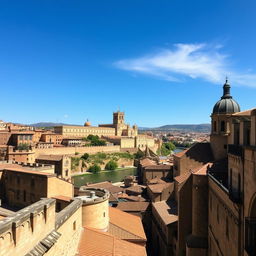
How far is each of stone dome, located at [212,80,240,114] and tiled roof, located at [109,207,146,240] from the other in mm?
14055

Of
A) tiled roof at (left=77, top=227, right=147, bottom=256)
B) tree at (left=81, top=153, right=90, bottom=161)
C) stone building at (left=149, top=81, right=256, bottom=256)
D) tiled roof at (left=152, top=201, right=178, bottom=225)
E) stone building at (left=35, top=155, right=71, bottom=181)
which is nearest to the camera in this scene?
stone building at (left=149, top=81, right=256, bottom=256)

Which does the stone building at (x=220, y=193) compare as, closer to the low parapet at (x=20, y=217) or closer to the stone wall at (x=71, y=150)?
the low parapet at (x=20, y=217)

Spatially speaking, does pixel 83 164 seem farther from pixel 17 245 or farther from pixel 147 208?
pixel 17 245

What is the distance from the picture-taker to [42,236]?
8.47m

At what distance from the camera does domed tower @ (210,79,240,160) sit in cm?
2416

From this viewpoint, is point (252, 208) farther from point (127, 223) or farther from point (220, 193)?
point (127, 223)

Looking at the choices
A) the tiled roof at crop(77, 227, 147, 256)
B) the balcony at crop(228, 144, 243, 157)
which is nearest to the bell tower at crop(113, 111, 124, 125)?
the tiled roof at crop(77, 227, 147, 256)

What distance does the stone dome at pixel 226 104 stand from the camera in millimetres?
24344

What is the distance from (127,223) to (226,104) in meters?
15.4

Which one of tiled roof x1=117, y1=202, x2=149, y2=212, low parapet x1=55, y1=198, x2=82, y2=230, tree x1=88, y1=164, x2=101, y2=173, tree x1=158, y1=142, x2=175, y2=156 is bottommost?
tree x1=88, y1=164, x2=101, y2=173

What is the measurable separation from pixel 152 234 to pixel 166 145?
127 metres

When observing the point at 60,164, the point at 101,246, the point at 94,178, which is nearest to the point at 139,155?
the point at 94,178

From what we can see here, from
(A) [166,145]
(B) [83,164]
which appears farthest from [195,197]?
(A) [166,145]

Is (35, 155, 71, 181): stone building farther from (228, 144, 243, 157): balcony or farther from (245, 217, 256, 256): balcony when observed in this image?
(245, 217, 256, 256): balcony
